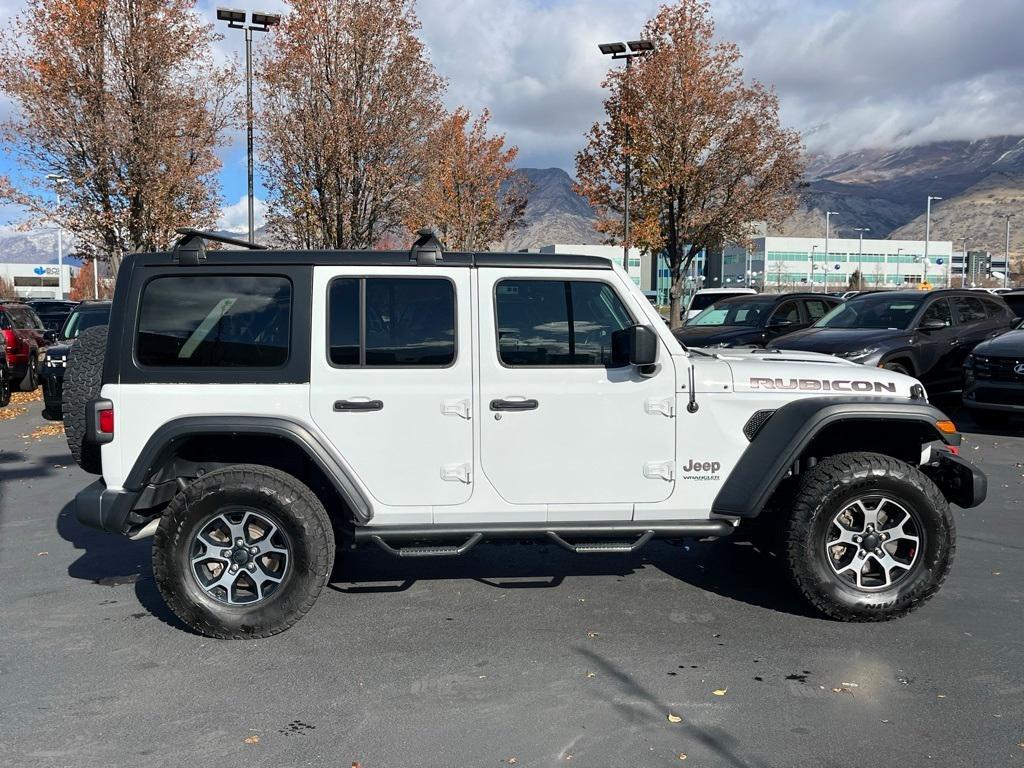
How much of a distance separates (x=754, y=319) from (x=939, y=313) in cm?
337

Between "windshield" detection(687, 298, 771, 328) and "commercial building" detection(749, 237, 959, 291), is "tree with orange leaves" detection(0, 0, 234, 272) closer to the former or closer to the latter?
"windshield" detection(687, 298, 771, 328)

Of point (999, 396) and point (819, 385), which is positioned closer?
point (819, 385)

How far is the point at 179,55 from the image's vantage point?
55.8 feet

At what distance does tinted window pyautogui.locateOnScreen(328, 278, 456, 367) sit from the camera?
4.56 meters

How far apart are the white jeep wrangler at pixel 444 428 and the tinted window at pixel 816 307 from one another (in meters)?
11.1

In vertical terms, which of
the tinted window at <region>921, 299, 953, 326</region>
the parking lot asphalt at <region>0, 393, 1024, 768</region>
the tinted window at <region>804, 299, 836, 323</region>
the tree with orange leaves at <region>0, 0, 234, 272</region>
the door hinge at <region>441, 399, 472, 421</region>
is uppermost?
the tree with orange leaves at <region>0, 0, 234, 272</region>

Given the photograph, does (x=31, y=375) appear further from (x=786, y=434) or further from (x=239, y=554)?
(x=786, y=434)

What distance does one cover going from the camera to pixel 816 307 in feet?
51.1

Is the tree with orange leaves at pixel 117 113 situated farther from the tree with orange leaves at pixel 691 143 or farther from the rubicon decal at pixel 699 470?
the rubicon decal at pixel 699 470

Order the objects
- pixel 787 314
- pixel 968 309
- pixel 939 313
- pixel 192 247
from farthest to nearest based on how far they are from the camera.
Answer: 1. pixel 787 314
2. pixel 968 309
3. pixel 939 313
4. pixel 192 247

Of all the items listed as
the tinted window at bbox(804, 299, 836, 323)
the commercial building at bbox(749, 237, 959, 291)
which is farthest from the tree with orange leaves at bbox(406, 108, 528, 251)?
the commercial building at bbox(749, 237, 959, 291)

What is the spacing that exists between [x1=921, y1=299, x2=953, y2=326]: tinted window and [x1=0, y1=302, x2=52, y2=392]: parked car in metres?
14.8

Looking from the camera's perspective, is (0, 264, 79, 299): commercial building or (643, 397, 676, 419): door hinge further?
(0, 264, 79, 299): commercial building

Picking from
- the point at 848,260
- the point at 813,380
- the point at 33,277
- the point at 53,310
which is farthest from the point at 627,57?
the point at 848,260
